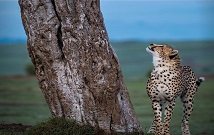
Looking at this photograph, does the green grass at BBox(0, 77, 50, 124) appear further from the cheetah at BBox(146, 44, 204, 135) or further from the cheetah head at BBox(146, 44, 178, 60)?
the cheetah head at BBox(146, 44, 178, 60)

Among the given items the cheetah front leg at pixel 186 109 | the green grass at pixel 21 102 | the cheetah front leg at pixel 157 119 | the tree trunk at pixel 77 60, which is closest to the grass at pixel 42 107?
the green grass at pixel 21 102

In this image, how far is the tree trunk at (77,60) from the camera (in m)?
9.96

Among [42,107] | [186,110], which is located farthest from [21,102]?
[186,110]

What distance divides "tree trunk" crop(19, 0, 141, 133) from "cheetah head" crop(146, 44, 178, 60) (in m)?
0.54

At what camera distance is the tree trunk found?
32.7 feet

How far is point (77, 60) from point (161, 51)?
116 centimetres

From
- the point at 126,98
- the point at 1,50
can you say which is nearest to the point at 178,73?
the point at 126,98

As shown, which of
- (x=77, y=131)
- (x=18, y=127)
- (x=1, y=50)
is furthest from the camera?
(x=1, y=50)

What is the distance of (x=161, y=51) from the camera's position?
10242 millimetres

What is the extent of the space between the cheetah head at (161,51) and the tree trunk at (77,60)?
21.1 inches

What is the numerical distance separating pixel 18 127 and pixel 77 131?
153 centimetres

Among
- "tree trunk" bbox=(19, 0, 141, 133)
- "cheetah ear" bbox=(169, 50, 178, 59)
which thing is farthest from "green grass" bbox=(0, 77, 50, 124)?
"cheetah ear" bbox=(169, 50, 178, 59)

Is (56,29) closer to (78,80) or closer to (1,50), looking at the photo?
(78,80)

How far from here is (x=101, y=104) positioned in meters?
10.1
